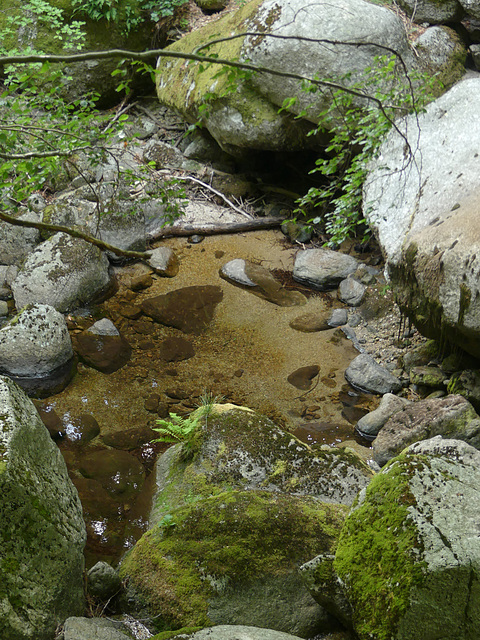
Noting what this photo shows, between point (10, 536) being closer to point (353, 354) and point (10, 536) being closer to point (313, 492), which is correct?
point (313, 492)

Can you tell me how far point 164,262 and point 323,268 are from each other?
8.04 ft

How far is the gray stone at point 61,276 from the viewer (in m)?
7.31

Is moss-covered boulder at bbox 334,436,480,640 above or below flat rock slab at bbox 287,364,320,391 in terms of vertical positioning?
above

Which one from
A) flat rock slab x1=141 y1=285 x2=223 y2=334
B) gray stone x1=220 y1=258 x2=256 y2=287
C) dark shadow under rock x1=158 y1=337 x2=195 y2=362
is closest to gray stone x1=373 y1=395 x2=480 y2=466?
dark shadow under rock x1=158 y1=337 x2=195 y2=362

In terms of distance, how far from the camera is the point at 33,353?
6223mm

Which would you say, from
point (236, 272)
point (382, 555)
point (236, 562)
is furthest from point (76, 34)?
point (382, 555)

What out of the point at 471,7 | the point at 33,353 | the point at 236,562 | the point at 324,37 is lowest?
the point at 33,353

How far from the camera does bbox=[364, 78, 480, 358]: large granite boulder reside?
461 cm

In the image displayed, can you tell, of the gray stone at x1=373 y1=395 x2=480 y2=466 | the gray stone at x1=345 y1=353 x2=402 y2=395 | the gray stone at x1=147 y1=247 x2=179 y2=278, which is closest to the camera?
the gray stone at x1=373 y1=395 x2=480 y2=466

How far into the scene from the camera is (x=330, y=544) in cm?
318

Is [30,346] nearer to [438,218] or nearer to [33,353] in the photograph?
[33,353]

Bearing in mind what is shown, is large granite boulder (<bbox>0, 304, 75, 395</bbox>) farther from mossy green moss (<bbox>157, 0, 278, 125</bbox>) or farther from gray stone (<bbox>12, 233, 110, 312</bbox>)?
mossy green moss (<bbox>157, 0, 278, 125</bbox>)

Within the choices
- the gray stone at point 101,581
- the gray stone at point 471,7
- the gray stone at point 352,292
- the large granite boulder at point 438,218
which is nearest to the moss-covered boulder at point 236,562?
the gray stone at point 101,581

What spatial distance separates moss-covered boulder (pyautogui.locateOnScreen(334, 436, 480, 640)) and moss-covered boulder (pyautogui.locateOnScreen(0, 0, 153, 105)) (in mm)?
10405
